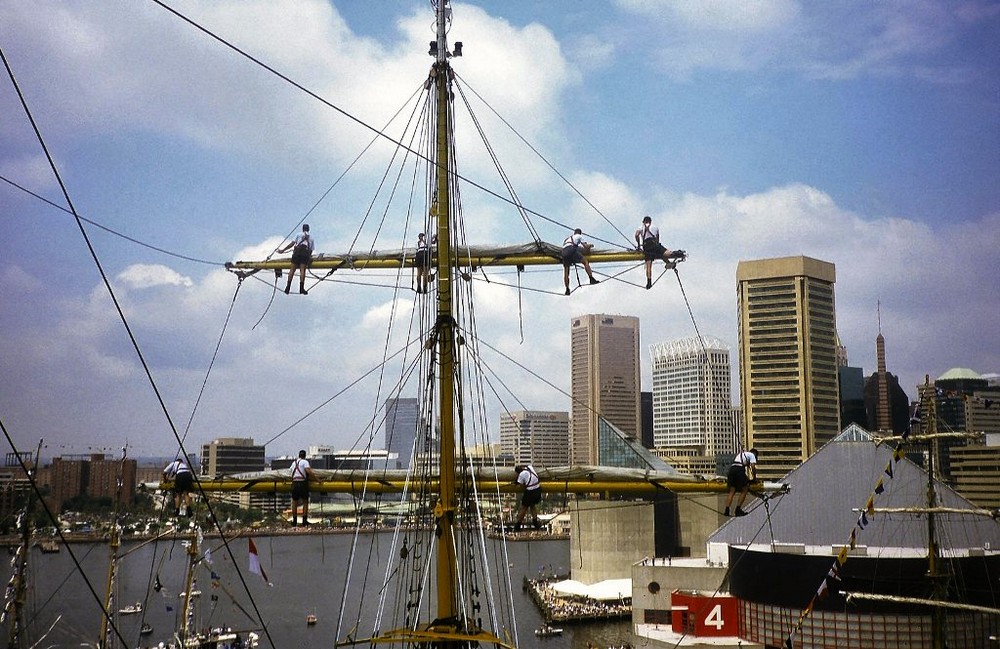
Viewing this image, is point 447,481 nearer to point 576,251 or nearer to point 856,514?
point 576,251

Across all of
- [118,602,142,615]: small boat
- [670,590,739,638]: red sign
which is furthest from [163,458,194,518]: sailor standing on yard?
[118,602,142,615]: small boat

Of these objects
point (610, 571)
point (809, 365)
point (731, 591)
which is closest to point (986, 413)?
point (809, 365)

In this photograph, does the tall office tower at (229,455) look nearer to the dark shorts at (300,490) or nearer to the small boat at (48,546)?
the small boat at (48,546)

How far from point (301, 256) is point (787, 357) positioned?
12895 centimetres

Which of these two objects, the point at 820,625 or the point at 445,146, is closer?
the point at 445,146

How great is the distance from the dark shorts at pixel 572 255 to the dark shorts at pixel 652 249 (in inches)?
64.6

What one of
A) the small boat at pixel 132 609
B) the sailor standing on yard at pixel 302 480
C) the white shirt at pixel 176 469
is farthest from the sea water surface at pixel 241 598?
the sailor standing on yard at pixel 302 480

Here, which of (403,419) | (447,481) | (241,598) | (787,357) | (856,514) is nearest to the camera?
(447,481)

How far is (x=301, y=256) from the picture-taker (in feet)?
68.6

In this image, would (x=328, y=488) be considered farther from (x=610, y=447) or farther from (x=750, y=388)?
(x=750, y=388)

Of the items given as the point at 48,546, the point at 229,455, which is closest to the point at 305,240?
the point at 229,455

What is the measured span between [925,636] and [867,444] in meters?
16.0

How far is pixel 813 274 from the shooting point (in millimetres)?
138625

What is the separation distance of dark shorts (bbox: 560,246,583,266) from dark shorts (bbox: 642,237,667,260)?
1641 mm
